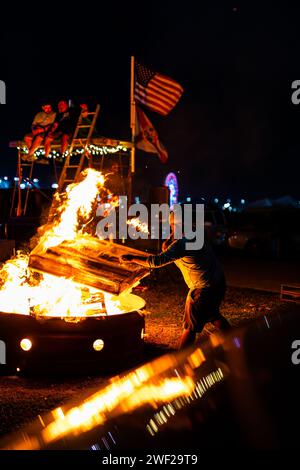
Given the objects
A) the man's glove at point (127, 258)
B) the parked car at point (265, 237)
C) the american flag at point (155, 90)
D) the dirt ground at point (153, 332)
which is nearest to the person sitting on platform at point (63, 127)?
the american flag at point (155, 90)

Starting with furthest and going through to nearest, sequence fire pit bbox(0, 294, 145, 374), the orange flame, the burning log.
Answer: the orange flame → the burning log → fire pit bbox(0, 294, 145, 374)

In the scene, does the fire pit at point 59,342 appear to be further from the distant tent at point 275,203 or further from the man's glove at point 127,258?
the distant tent at point 275,203

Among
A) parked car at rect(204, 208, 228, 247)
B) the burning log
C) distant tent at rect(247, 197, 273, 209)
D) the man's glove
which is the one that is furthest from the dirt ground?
distant tent at rect(247, 197, 273, 209)

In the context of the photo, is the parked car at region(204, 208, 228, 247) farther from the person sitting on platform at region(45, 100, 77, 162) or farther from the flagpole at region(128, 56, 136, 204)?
the person sitting on platform at region(45, 100, 77, 162)

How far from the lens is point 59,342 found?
5492mm

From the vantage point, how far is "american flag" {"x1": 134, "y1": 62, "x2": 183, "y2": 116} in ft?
48.3

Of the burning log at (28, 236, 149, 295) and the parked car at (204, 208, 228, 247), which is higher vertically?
the burning log at (28, 236, 149, 295)

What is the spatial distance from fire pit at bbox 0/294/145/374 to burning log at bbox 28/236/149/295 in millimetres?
420

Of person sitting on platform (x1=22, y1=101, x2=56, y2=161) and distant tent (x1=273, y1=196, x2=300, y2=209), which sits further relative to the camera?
distant tent (x1=273, y1=196, x2=300, y2=209)

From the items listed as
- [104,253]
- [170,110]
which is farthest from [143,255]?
[170,110]

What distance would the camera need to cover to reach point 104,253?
6.18 m

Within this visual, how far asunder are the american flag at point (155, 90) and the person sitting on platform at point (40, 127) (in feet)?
8.61
